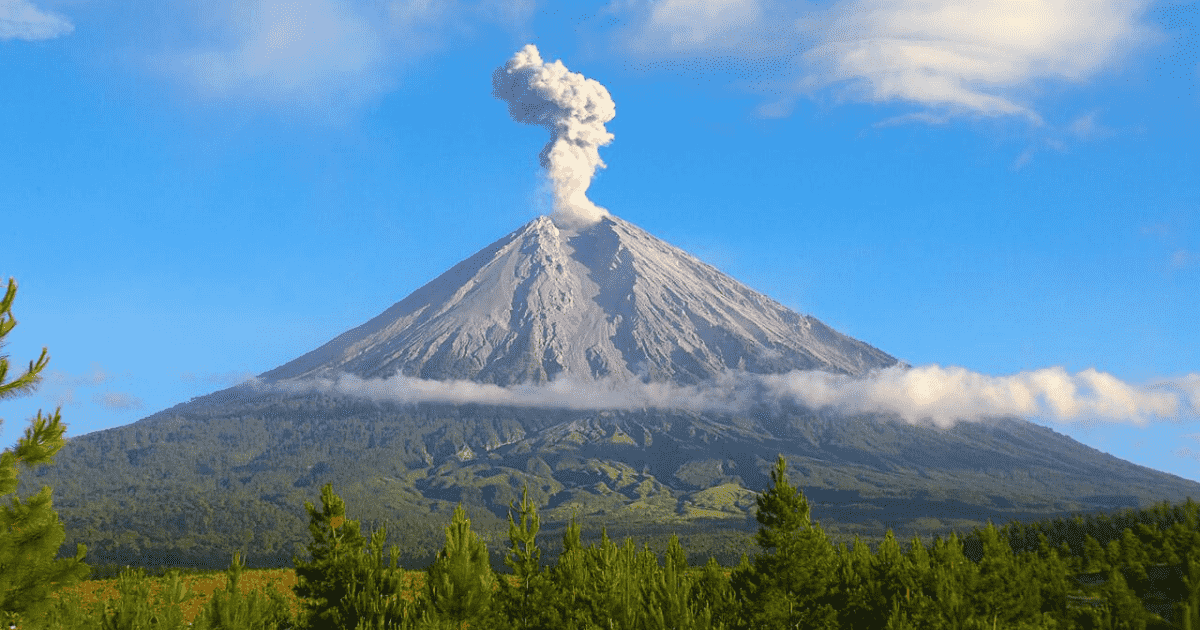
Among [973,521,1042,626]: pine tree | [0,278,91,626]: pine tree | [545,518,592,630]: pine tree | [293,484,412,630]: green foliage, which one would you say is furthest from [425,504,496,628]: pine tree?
[973,521,1042,626]: pine tree

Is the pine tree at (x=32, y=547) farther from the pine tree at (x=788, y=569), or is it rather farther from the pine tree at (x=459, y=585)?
the pine tree at (x=788, y=569)

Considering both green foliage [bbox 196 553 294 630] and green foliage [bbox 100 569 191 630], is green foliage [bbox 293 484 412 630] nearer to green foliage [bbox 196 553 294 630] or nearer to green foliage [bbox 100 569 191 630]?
green foliage [bbox 196 553 294 630]

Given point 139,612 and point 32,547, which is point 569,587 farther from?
point 32,547

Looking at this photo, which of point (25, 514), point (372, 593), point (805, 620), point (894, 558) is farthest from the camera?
point (894, 558)

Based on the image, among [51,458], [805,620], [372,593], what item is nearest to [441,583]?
[372,593]

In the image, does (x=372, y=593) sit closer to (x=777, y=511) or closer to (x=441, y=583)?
(x=441, y=583)

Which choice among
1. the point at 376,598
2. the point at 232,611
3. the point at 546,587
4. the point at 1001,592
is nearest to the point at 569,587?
the point at 546,587
